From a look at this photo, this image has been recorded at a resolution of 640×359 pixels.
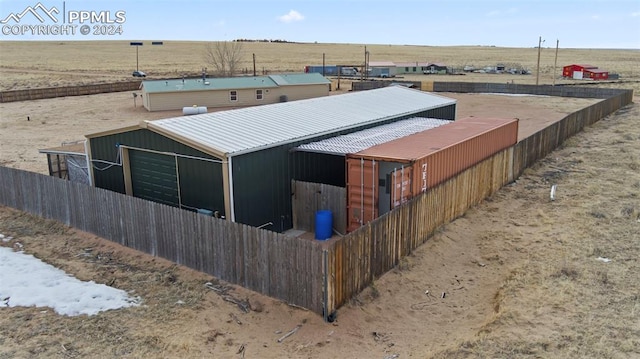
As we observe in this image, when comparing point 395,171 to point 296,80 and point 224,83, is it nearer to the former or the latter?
→ point 224,83

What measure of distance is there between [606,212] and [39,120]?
3606cm

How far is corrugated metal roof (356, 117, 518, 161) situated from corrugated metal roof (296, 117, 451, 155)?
53cm

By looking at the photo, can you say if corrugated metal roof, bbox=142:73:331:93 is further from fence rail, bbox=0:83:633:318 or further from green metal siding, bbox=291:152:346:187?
green metal siding, bbox=291:152:346:187

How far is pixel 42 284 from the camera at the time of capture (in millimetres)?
12391

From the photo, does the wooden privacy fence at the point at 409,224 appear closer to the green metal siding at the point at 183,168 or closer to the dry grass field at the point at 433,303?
the dry grass field at the point at 433,303

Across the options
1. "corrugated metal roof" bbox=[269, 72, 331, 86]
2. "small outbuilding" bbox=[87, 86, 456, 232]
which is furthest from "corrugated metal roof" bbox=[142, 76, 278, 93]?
"small outbuilding" bbox=[87, 86, 456, 232]

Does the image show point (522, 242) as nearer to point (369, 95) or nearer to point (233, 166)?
point (233, 166)

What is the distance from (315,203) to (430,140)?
469 cm

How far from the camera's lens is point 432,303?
11523 millimetres

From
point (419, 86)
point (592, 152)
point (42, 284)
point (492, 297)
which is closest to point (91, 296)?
point (42, 284)

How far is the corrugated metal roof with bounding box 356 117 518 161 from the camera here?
51.3ft

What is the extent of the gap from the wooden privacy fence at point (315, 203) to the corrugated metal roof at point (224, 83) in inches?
1174

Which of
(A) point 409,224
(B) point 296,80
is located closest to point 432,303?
(A) point 409,224

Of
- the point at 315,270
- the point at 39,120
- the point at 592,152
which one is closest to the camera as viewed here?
the point at 315,270
